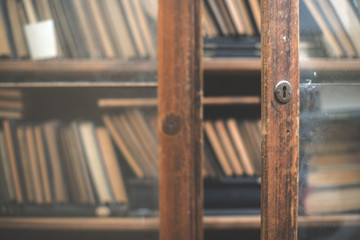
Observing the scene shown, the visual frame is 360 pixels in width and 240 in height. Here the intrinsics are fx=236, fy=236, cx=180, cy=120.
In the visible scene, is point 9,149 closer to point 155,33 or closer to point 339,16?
point 155,33

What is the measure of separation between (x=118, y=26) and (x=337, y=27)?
1.90ft

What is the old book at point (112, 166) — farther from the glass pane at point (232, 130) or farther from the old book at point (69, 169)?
the glass pane at point (232, 130)

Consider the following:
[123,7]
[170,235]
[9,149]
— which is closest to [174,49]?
[123,7]

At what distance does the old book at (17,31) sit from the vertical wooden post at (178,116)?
429 millimetres

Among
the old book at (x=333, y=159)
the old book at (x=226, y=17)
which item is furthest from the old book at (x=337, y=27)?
the old book at (x=226, y=17)

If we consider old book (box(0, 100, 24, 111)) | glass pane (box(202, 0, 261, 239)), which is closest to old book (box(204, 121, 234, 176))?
glass pane (box(202, 0, 261, 239))

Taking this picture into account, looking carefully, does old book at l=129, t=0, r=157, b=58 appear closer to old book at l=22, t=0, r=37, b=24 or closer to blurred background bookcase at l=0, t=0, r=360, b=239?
blurred background bookcase at l=0, t=0, r=360, b=239

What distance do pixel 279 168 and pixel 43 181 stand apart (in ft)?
2.20

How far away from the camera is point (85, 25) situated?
716 millimetres

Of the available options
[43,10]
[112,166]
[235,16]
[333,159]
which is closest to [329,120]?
[333,159]

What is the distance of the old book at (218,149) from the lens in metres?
0.80

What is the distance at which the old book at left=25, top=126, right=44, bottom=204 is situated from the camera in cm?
72

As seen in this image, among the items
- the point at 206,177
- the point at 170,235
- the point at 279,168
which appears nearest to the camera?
the point at 279,168

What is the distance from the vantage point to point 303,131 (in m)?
0.44
